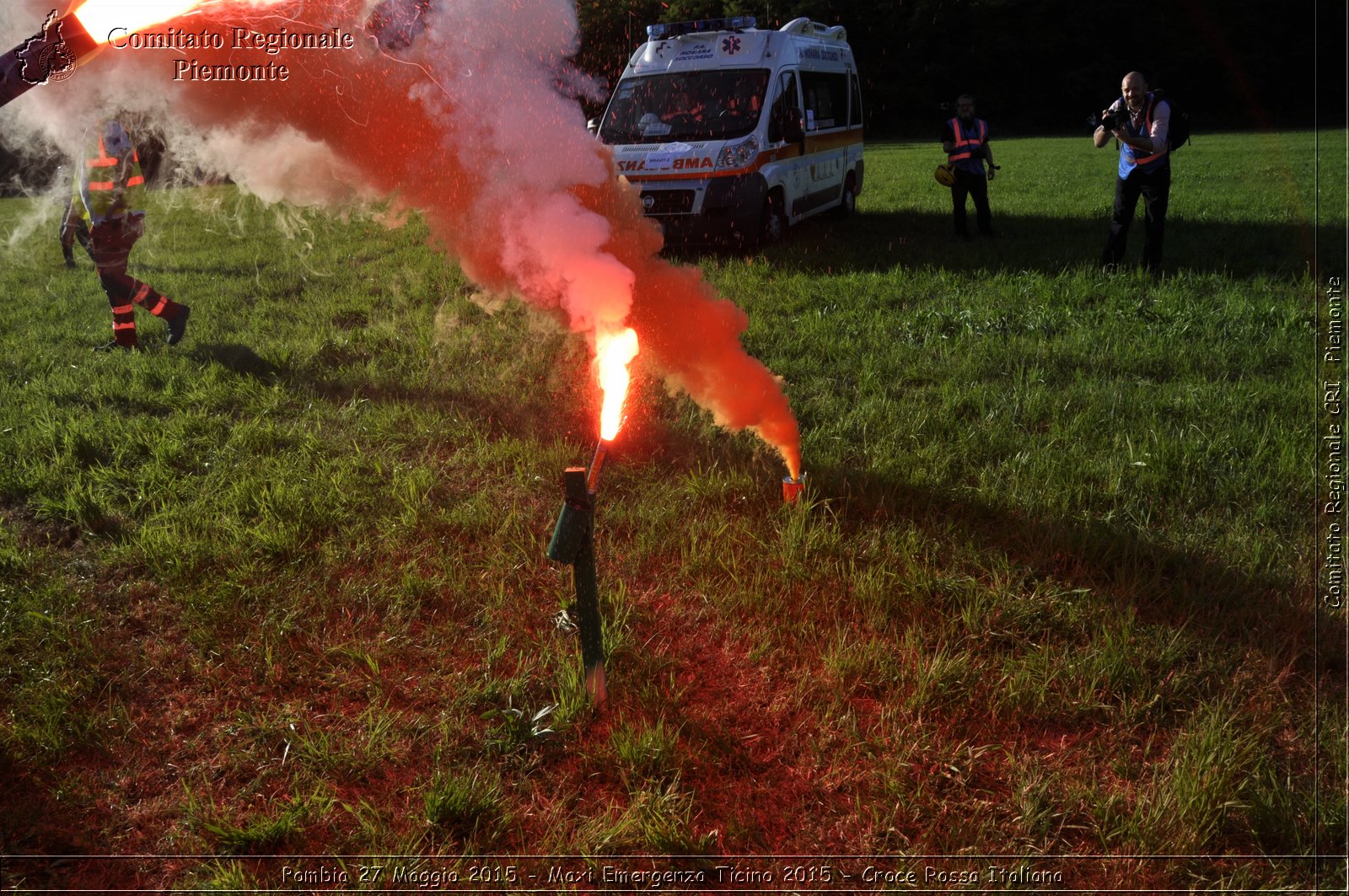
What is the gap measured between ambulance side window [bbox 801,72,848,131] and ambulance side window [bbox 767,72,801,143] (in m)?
0.47

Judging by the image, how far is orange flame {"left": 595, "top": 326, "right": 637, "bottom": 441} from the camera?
3139mm

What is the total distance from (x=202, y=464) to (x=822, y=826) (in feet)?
14.7

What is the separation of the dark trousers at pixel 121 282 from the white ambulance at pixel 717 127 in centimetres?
508

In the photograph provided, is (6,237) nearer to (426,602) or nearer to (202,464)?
(202,464)

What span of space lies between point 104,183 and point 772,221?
757 centimetres

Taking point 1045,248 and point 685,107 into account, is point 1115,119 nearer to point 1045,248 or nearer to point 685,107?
point 1045,248

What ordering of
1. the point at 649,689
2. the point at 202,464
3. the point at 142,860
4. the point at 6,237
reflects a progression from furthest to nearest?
the point at 6,237, the point at 202,464, the point at 649,689, the point at 142,860

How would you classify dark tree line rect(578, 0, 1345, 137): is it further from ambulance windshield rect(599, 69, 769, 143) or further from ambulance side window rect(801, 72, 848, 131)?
ambulance windshield rect(599, 69, 769, 143)

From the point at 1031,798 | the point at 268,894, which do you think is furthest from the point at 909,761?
the point at 268,894

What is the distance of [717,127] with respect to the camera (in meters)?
10.7

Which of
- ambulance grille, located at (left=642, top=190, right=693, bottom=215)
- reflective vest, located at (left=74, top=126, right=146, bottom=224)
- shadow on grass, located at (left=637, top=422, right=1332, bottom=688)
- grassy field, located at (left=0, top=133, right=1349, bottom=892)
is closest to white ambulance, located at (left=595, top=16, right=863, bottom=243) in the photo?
ambulance grille, located at (left=642, top=190, right=693, bottom=215)

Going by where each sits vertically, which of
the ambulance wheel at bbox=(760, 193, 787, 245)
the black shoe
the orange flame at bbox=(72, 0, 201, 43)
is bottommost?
the black shoe

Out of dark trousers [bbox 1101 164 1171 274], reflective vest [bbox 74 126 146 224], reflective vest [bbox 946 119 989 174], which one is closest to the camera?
reflective vest [bbox 74 126 146 224]

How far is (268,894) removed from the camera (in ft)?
8.18
